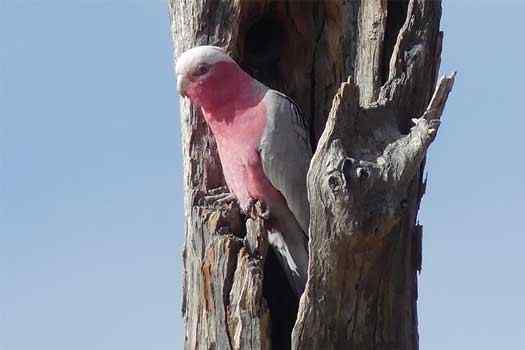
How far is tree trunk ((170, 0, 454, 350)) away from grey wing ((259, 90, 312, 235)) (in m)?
0.21

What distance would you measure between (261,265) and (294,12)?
1487 mm

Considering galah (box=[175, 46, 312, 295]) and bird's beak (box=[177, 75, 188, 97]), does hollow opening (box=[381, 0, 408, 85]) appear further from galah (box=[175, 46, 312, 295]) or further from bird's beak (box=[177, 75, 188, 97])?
bird's beak (box=[177, 75, 188, 97])

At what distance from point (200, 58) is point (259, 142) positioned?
48 cm

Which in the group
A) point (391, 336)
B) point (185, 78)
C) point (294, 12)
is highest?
point (294, 12)

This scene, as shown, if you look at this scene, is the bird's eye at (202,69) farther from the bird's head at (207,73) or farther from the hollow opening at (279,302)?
the hollow opening at (279,302)

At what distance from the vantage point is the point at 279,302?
16.8 ft

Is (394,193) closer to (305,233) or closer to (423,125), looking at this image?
(423,125)

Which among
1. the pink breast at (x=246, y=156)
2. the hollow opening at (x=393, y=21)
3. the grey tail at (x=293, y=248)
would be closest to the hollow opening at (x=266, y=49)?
the pink breast at (x=246, y=156)

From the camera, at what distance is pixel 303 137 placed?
5.05 meters

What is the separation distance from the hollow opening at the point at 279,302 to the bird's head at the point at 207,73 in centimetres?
79

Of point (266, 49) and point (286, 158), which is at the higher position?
point (266, 49)

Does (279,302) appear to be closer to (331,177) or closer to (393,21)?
(331,177)

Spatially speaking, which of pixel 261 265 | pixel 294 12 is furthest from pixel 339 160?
pixel 294 12

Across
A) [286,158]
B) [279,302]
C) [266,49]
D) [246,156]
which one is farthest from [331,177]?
[266,49]
